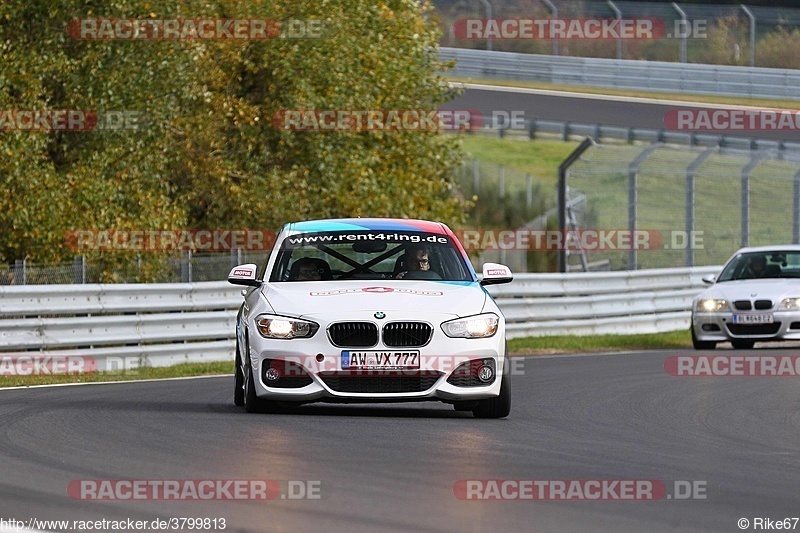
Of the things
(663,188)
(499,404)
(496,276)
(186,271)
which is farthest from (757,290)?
(663,188)

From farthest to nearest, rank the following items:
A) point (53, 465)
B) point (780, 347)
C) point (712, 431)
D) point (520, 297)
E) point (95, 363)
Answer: point (520, 297), point (780, 347), point (95, 363), point (712, 431), point (53, 465)

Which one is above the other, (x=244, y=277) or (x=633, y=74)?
(x=633, y=74)

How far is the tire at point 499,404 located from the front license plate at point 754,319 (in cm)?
1018

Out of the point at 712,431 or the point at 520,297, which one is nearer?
the point at 712,431

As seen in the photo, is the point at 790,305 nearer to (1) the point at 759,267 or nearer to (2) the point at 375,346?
(1) the point at 759,267

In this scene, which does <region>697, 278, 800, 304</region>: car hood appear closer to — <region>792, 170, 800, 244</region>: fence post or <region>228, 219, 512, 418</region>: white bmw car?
<region>792, 170, 800, 244</region>: fence post

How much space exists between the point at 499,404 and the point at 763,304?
10.4 meters

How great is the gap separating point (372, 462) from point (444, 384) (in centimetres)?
246

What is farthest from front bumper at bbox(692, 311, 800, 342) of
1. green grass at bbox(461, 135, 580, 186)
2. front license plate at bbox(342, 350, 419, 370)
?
green grass at bbox(461, 135, 580, 186)

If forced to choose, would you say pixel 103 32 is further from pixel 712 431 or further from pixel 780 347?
pixel 712 431

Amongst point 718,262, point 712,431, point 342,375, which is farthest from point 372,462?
point 718,262

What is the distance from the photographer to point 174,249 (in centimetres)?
2358

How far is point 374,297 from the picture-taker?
11.1 m

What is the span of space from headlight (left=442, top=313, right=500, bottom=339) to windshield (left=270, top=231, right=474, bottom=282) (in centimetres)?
90
